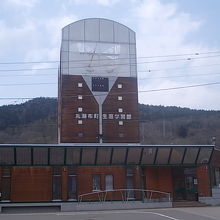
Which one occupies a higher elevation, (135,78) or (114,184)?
(135,78)

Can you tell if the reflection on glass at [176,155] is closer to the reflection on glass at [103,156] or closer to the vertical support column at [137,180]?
the vertical support column at [137,180]

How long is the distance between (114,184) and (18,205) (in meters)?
7.18

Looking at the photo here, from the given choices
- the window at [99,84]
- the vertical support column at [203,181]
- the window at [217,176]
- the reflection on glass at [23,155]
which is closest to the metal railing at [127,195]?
the vertical support column at [203,181]

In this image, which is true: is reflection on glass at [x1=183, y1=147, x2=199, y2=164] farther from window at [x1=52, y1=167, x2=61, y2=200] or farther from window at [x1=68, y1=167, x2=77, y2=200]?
window at [x1=52, y1=167, x2=61, y2=200]

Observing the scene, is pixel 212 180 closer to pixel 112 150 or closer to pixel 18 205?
pixel 112 150

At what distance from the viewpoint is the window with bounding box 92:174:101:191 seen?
30031 millimetres

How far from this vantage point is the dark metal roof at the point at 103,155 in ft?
94.4

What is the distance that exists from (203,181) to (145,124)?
60563mm

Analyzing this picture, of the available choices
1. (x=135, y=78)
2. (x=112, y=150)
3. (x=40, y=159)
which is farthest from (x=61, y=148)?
(x=135, y=78)

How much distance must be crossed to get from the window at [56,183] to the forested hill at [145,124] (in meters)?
56.4

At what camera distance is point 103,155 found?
1190 inches

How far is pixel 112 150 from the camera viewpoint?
98.5 feet

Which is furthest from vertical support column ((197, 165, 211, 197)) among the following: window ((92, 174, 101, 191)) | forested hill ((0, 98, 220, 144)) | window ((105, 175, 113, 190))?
forested hill ((0, 98, 220, 144))

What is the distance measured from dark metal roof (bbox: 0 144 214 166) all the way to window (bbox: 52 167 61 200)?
0.52 m
